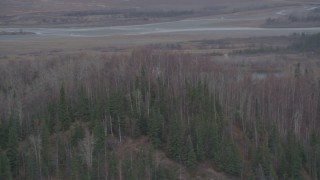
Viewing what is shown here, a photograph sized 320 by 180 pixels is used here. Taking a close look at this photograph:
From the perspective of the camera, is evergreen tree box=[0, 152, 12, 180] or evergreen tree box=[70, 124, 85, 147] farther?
evergreen tree box=[70, 124, 85, 147]

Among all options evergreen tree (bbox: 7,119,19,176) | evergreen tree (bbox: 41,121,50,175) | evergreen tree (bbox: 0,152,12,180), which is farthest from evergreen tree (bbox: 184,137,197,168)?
evergreen tree (bbox: 0,152,12,180)

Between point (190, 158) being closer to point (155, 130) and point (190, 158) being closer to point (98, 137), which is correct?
point (155, 130)

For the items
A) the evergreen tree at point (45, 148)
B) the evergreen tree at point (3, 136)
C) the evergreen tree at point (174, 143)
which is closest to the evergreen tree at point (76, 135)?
the evergreen tree at point (45, 148)

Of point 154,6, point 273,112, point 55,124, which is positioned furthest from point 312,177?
point 154,6

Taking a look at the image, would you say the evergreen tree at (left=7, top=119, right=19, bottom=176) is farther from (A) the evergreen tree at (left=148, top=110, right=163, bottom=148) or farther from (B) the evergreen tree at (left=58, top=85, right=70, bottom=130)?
(A) the evergreen tree at (left=148, top=110, right=163, bottom=148)

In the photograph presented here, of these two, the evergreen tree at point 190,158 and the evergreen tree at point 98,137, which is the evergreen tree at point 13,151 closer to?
the evergreen tree at point 98,137

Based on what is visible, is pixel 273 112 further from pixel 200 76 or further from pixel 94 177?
pixel 94 177

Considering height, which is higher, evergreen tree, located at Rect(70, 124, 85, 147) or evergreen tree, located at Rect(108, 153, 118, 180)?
evergreen tree, located at Rect(70, 124, 85, 147)

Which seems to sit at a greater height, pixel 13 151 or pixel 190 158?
pixel 13 151

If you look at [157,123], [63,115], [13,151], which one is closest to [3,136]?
[13,151]
